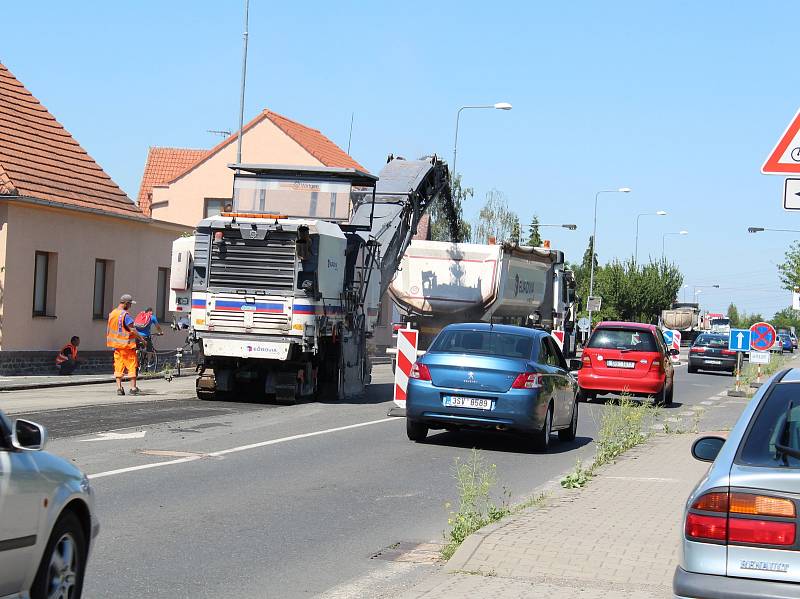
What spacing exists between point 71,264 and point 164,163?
130 ft

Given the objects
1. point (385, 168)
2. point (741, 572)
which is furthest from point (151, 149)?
point (741, 572)

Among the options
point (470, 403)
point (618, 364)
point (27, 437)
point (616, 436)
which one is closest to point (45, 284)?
point (618, 364)

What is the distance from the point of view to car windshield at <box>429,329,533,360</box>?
51.1 feet

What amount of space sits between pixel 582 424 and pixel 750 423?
51.6 ft

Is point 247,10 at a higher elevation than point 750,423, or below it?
higher

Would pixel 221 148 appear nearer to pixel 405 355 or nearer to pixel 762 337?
pixel 762 337

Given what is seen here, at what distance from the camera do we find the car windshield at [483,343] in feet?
51.1

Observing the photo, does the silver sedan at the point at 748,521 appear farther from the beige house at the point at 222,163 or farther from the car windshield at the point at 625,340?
the beige house at the point at 222,163

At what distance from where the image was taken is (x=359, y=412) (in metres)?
20.6

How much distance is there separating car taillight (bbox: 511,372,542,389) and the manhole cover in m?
5.97

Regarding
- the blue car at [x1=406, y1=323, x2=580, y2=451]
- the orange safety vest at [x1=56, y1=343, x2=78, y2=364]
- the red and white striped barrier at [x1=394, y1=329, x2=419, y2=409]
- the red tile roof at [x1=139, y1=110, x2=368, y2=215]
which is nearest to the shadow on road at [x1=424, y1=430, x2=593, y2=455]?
the blue car at [x1=406, y1=323, x2=580, y2=451]

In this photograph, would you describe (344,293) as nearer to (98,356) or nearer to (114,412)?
(114,412)

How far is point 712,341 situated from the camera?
5025 centimetres

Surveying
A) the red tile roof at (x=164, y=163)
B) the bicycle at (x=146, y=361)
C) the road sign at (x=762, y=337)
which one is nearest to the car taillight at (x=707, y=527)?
the bicycle at (x=146, y=361)
